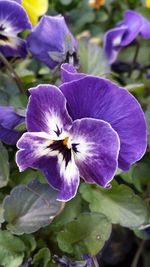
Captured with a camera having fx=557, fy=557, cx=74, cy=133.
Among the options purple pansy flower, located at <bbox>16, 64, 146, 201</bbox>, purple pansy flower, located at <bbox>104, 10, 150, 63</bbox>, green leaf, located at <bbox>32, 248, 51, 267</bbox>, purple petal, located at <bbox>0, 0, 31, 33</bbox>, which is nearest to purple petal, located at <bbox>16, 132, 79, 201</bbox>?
purple pansy flower, located at <bbox>16, 64, 146, 201</bbox>

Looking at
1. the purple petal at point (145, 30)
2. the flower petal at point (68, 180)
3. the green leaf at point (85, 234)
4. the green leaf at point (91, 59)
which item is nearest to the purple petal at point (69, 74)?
the flower petal at point (68, 180)

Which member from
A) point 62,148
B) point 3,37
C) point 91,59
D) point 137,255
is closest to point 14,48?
point 3,37

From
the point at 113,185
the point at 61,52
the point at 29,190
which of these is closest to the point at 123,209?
the point at 113,185

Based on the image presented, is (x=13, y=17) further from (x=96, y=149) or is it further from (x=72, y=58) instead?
(x=96, y=149)

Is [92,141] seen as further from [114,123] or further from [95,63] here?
[95,63]

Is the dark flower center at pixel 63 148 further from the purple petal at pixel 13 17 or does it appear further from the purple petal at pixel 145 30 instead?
the purple petal at pixel 145 30

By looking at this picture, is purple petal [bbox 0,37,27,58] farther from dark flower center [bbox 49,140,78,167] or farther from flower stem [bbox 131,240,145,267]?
flower stem [bbox 131,240,145,267]
